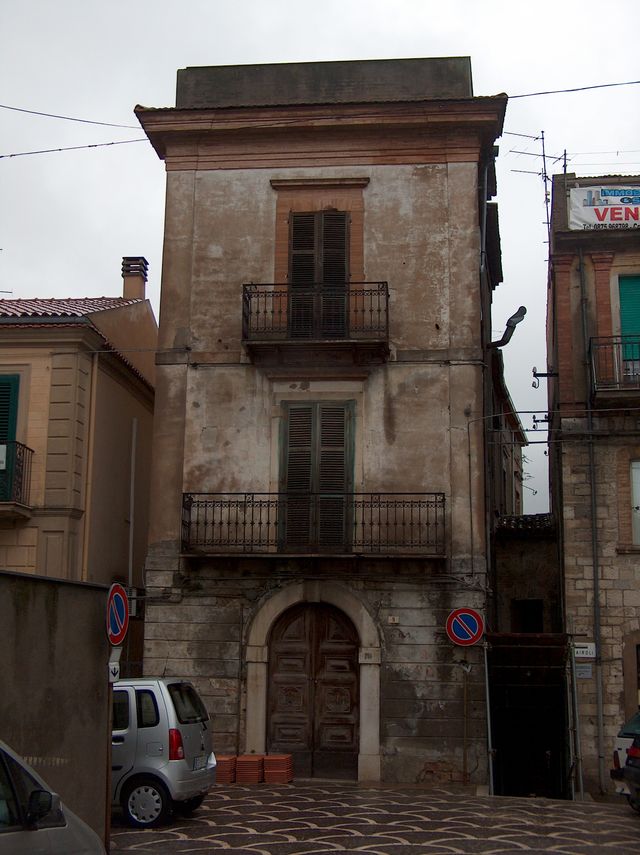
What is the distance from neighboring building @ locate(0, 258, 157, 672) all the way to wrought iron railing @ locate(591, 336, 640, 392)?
8.55m

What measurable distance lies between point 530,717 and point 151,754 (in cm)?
905

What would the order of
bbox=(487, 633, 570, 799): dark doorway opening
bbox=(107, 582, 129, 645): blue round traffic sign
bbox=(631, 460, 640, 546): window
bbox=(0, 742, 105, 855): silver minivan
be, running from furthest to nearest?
bbox=(631, 460, 640, 546): window < bbox=(487, 633, 570, 799): dark doorway opening < bbox=(107, 582, 129, 645): blue round traffic sign < bbox=(0, 742, 105, 855): silver minivan

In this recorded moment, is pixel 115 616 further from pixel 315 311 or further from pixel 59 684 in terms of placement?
pixel 315 311

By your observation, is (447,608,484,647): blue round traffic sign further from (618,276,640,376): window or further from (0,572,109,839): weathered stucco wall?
(0,572,109,839): weathered stucco wall

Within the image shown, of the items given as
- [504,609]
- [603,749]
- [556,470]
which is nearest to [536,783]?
[603,749]

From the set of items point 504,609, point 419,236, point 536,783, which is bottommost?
point 536,783

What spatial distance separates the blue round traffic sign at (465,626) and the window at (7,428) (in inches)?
333

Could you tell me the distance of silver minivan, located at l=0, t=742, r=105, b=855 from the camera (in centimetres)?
629

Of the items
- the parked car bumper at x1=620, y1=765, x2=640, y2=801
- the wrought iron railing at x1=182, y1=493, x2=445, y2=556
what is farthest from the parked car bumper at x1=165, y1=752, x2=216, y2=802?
the wrought iron railing at x1=182, y1=493, x2=445, y2=556

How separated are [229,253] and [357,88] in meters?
3.98

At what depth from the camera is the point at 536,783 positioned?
19.6 m

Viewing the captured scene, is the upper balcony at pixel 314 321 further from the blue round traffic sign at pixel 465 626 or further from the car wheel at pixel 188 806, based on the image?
the car wheel at pixel 188 806

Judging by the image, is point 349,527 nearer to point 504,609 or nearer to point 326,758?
point 326,758

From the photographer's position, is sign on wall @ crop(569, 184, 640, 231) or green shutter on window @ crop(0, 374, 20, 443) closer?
green shutter on window @ crop(0, 374, 20, 443)
